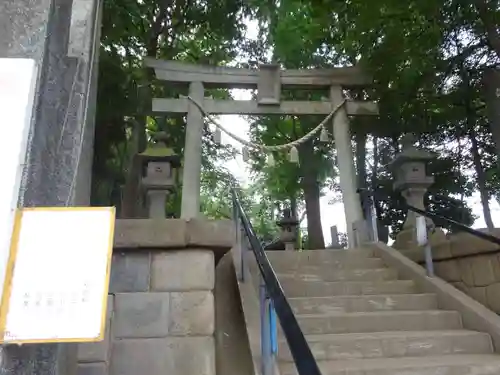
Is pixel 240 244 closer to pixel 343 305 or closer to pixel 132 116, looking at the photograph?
pixel 343 305

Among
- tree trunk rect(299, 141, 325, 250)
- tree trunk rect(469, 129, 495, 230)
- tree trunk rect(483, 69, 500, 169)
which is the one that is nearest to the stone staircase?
tree trunk rect(483, 69, 500, 169)

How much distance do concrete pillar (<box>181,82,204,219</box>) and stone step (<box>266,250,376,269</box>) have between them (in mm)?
2015

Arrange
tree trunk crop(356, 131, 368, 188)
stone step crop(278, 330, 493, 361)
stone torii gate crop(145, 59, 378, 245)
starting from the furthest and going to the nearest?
tree trunk crop(356, 131, 368, 188)
stone torii gate crop(145, 59, 378, 245)
stone step crop(278, 330, 493, 361)

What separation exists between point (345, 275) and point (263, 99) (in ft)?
12.9

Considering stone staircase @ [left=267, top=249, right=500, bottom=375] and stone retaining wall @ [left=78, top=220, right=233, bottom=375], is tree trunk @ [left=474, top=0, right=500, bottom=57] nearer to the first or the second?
stone staircase @ [left=267, top=249, right=500, bottom=375]

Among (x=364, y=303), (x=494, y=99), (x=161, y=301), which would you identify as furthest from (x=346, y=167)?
(x=161, y=301)

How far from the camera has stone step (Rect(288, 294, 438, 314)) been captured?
152 inches

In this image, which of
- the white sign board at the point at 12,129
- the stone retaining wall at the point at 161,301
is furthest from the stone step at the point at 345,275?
the white sign board at the point at 12,129

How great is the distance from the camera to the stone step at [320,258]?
16.3ft

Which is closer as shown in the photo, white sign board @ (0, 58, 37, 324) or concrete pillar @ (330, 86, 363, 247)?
white sign board @ (0, 58, 37, 324)

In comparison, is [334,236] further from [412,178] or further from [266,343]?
[266,343]

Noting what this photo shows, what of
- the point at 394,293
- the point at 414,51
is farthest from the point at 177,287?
the point at 414,51

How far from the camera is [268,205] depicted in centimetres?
2048

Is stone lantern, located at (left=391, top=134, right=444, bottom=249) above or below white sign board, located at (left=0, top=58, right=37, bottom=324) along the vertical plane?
above
